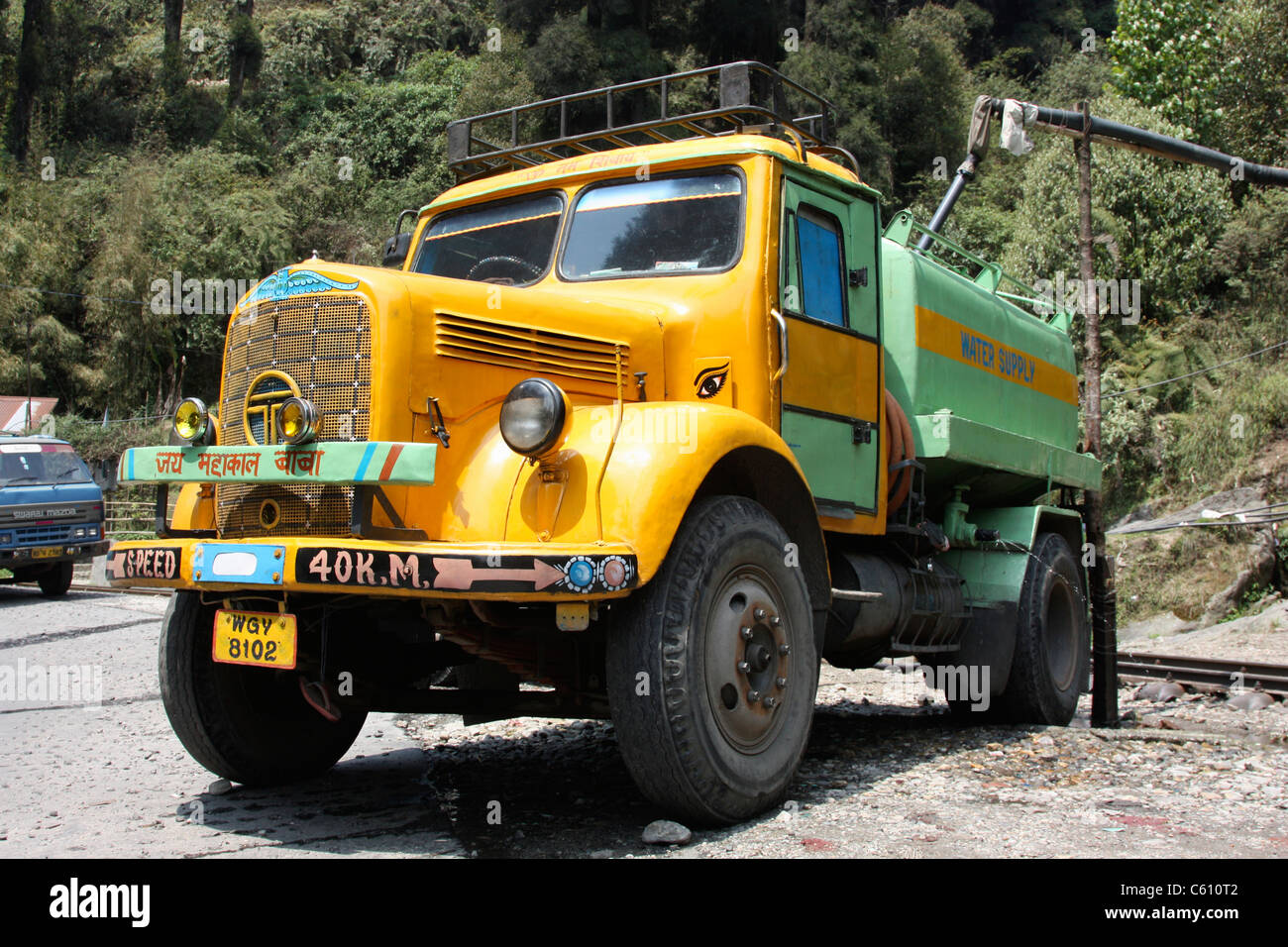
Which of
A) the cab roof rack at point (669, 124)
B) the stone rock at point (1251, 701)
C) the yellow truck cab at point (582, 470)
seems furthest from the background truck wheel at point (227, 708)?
the stone rock at point (1251, 701)

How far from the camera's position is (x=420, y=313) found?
464 cm

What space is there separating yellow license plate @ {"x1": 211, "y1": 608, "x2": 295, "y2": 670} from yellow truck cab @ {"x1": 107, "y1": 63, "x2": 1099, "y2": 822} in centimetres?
1

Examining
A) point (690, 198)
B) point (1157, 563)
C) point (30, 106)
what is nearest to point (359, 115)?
point (30, 106)

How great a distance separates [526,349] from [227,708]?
85.3 inches

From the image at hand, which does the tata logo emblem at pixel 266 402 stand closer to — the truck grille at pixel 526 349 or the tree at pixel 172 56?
the truck grille at pixel 526 349

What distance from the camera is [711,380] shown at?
5570mm

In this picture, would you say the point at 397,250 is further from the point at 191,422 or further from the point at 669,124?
the point at 191,422

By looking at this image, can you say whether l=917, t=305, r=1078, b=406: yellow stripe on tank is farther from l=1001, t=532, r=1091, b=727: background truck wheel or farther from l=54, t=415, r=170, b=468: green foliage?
l=54, t=415, r=170, b=468: green foliage

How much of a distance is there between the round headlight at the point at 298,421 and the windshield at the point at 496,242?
6.17ft

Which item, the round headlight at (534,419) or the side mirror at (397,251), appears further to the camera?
the side mirror at (397,251)

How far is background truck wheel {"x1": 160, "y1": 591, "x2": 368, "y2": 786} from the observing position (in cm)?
532

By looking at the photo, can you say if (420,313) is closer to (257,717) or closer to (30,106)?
(257,717)

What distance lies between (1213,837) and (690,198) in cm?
371

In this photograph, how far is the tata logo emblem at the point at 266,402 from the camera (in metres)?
4.72
